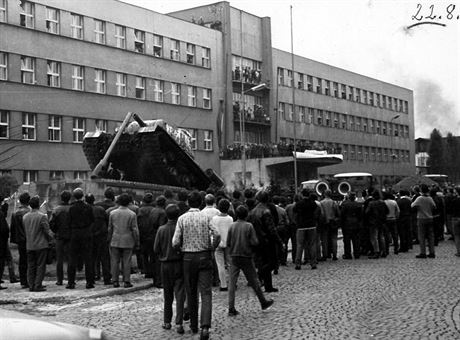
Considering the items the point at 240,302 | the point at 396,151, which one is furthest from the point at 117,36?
the point at 396,151

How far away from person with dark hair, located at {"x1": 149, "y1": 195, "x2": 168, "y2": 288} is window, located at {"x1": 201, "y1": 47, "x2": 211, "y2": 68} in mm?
39671

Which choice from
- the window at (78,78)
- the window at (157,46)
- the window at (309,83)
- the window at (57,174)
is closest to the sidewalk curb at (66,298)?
the window at (57,174)

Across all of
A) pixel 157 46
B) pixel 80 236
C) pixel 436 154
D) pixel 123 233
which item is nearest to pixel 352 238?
pixel 123 233

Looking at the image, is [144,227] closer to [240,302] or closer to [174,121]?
[240,302]

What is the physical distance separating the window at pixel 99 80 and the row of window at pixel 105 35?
1.92 metres

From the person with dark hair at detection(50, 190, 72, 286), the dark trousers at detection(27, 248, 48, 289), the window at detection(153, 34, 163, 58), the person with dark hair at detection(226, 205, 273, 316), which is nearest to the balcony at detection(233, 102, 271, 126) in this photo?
the window at detection(153, 34, 163, 58)

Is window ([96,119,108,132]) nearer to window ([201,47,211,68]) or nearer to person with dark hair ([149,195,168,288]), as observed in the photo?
window ([201,47,211,68])

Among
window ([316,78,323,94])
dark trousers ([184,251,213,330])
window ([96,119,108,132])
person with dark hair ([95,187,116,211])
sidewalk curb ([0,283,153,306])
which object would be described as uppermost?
window ([316,78,323,94])

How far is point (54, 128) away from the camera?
134ft

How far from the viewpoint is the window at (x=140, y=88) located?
47031 millimetres

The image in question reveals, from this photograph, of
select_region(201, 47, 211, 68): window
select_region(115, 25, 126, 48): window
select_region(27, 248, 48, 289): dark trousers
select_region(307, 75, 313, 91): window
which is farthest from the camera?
select_region(307, 75, 313, 91): window

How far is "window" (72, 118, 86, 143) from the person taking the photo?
139ft

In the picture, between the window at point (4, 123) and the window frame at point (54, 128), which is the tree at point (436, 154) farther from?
the window at point (4, 123)

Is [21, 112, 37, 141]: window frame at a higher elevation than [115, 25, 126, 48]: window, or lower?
lower
